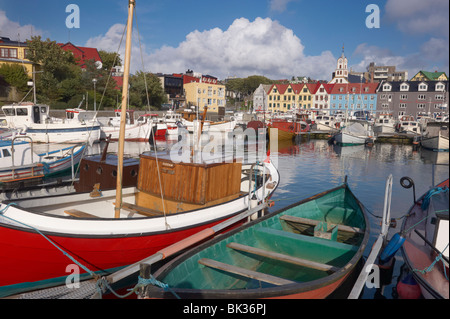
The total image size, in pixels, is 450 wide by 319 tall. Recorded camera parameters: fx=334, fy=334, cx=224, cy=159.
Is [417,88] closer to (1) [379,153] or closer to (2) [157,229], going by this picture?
(1) [379,153]

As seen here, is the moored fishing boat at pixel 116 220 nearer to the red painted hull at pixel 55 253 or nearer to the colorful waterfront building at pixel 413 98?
the red painted hull at pixel 55 253

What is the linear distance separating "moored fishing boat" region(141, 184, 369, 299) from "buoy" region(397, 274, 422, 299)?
3.46 feet

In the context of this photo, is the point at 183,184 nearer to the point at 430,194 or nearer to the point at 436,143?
the point at 430,194

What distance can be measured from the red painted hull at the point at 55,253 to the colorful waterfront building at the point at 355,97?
86.8 m

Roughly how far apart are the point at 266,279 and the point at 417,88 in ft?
311

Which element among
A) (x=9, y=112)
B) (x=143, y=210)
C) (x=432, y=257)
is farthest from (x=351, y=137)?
(x=143, y=210)

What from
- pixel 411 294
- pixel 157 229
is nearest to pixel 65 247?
pixel 157 229

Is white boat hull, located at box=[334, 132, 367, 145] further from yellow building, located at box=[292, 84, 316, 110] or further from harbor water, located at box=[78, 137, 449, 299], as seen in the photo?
yellow building, located at box=[292, 84, 316, 110]

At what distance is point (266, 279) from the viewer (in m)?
6.87

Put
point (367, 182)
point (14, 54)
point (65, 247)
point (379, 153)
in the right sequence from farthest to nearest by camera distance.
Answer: point (14, 54)
point (379, 153)
point (367, 182)
point (65, 247)

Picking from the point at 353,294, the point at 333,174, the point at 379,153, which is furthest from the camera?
the point at 379,153

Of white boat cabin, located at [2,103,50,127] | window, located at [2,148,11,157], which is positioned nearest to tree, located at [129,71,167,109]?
white boat cabin, located at [2,103,50,127]

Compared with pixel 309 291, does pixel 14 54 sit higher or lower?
higher

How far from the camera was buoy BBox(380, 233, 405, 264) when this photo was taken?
350 inches
